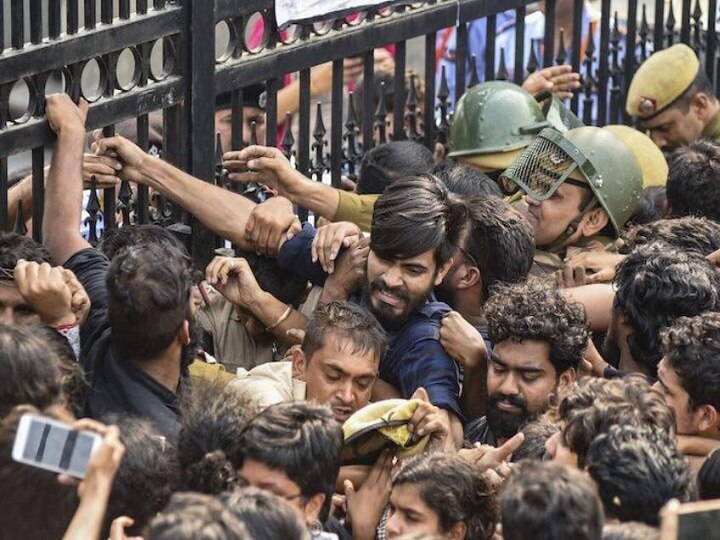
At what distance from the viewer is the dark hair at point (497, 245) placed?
7098mm

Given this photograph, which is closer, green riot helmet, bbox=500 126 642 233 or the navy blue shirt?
the navy blue shirt

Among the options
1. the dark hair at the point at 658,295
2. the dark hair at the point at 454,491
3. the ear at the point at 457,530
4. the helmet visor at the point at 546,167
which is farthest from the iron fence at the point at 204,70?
the ear at the point at 457,530

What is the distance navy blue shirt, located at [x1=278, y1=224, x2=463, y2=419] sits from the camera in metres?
6.59

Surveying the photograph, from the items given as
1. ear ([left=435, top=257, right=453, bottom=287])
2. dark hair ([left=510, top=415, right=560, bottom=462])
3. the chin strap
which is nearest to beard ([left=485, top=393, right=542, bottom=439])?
dark hair ([left=510, top=415, right=560, bottom=462])

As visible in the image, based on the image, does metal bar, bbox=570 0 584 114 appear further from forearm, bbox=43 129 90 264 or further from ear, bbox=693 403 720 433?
ear, bbox=693 403 720 433

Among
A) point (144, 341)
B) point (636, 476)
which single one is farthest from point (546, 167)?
point (636, 476)

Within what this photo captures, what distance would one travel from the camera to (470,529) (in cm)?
548

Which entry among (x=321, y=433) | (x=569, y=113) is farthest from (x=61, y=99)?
(x=569, y=113)

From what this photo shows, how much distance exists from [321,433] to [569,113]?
377 centimetres

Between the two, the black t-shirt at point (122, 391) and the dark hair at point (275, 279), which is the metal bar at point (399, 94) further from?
the black t-shirt at point (122, 391)

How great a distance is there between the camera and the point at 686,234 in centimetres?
732

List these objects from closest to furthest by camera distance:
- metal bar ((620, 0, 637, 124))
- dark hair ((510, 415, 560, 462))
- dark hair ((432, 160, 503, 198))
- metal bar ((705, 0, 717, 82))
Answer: dark hair ((510, 415, 560, 462))
dark hair ((432, 160, 503, 198))
metal bar ((620, 0, 637, 124))
metal bar ((705, 0, 717, 82))

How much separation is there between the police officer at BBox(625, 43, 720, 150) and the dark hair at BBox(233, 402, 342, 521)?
434 centimetres

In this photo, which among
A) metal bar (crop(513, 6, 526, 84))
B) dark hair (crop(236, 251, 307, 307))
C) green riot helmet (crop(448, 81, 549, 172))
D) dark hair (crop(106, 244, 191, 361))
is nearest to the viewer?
dark hair (crop(106, 244, 191, 361))
